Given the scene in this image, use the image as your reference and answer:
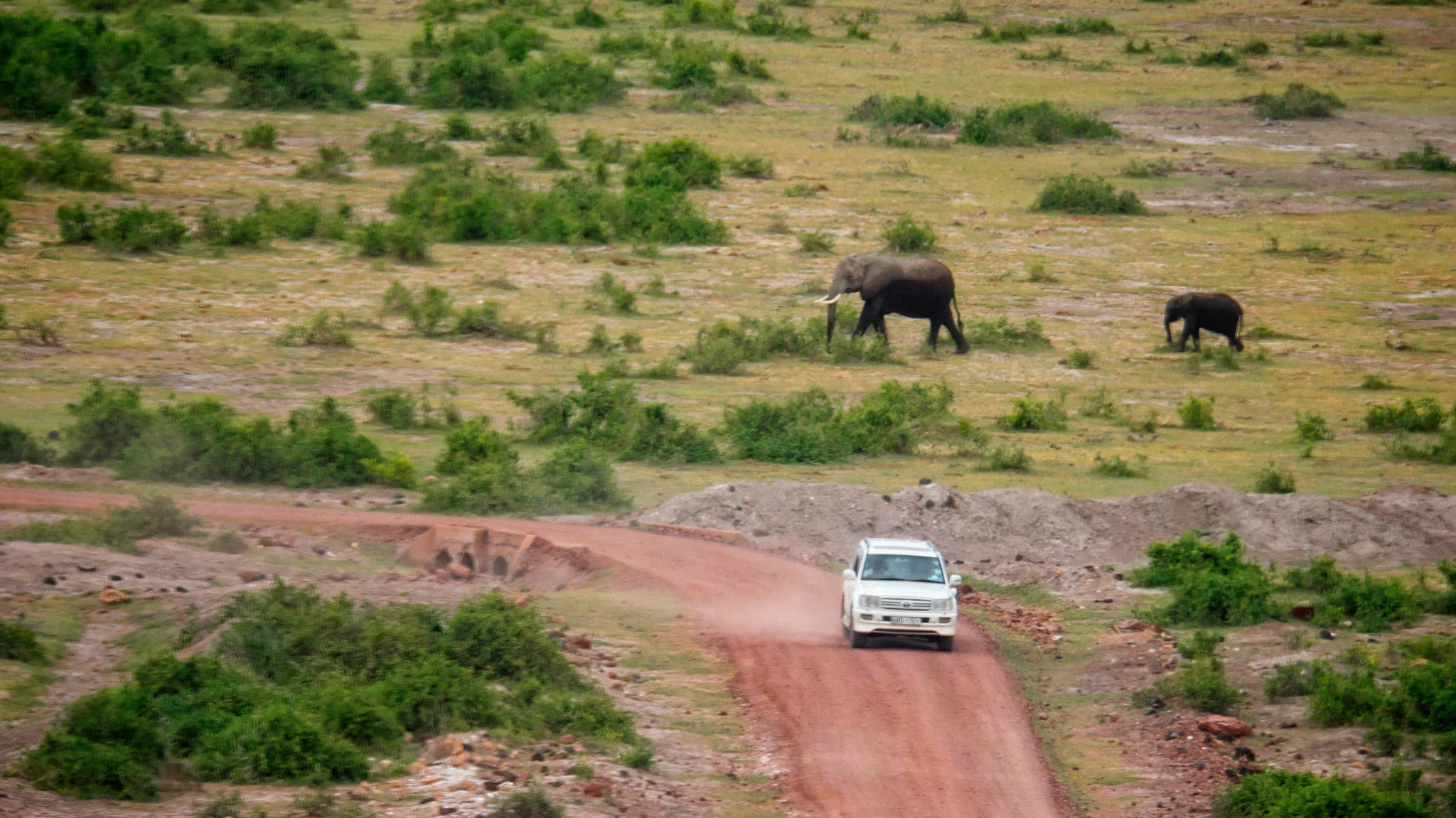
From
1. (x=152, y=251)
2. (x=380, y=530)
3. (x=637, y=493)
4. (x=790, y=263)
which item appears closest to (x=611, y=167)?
(x=790, y=263)

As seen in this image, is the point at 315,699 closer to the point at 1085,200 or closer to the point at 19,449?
the point at 19,449

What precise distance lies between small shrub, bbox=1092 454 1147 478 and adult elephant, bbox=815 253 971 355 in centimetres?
854

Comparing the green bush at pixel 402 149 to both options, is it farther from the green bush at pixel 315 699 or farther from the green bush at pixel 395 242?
the green bush at pixel 315 699

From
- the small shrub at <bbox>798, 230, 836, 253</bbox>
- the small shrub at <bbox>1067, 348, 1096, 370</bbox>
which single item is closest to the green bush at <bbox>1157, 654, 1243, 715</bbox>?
the small shrub at <bbox>1067, 348, 1096, 370</bbox>

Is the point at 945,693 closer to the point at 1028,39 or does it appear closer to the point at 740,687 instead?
the point at 740,687

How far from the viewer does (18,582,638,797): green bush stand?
1240 centimetres

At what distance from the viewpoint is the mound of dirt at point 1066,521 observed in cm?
2233

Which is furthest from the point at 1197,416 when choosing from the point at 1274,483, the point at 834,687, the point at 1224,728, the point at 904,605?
the point at 834,687

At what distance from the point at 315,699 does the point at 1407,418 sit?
2170 cm

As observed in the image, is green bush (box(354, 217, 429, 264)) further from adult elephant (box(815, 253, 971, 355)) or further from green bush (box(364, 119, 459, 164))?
adult elephant (box(815, 253, 971, 355))

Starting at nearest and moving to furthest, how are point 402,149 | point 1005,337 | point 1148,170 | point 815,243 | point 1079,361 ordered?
point 1079,361 < point 1005,337 < point 815,243 < point 402,149 < point 1148,170

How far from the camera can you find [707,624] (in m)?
18.6

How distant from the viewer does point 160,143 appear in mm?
47812

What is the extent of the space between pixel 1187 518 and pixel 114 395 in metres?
15.6
